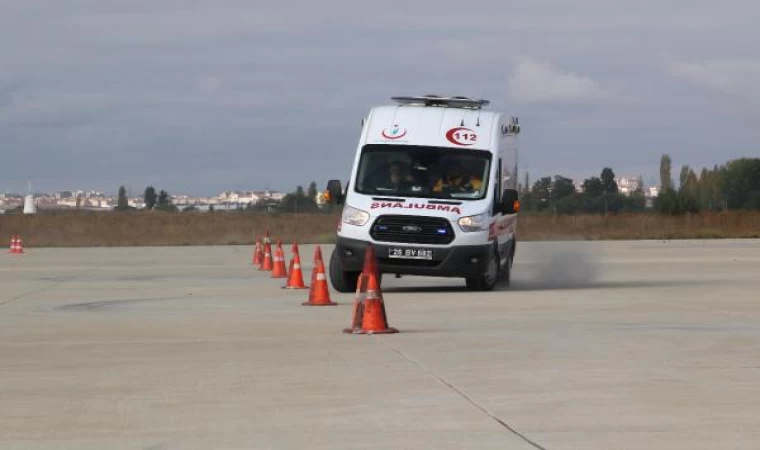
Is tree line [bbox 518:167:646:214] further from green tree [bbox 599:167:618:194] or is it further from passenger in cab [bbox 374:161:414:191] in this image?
passenger in cab [bbox 374:161:414:191]

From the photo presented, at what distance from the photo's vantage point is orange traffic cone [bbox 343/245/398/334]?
54.5ft

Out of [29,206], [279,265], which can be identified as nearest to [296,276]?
[279,265]

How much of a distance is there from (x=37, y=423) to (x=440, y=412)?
249 centimetres

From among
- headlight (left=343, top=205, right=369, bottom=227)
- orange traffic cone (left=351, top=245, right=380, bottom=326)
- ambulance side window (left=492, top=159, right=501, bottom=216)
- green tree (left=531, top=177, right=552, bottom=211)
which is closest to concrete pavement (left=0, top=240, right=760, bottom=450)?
orange traffic cone (left=351, top=245, right=380, bottom=326)

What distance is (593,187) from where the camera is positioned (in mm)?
82688

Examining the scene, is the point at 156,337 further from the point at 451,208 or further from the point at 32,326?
the point at 451,208

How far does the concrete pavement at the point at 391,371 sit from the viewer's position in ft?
31.9

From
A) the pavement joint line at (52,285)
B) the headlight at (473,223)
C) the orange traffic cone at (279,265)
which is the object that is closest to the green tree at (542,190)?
the pavement joint line at (52,285)

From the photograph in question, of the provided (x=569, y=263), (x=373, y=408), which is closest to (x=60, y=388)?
(x=373, y=408)

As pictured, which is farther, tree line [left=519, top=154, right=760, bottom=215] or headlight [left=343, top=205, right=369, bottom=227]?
tree line [left=519, top=154, right=760, bottom=215]

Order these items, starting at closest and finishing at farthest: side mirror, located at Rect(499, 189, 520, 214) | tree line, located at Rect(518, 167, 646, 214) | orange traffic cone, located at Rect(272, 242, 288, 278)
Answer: side mirror, located at Rect(499, 189, 520, 214) < orange traffic cone, located at Rect(272, 242, 288, 278) < tree line, located at Rect(518, 167, 646, 214)

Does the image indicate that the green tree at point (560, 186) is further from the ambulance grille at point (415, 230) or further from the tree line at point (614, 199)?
the ambulance grille at point (415, 230)

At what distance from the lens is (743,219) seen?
69750 millimetres

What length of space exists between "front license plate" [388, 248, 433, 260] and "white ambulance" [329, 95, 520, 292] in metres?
0.01
